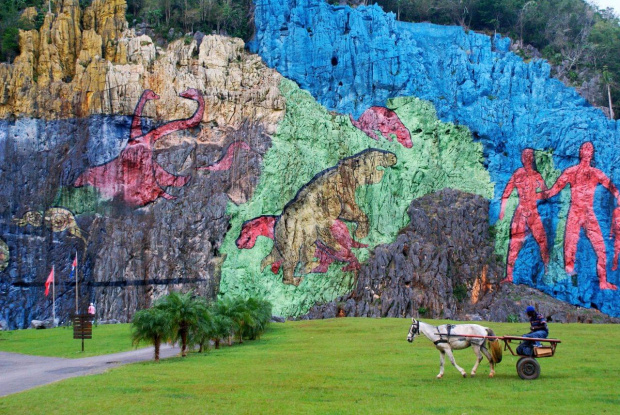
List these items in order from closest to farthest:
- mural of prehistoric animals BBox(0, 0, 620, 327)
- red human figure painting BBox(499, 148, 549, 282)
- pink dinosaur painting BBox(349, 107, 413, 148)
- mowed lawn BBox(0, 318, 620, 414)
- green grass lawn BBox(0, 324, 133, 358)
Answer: mowed lawn BBox(0, 318, 620, 414) → green grass lawn BBox(0, 324, 133, 358) → mural of prehistoric animals BBox(0, 0, 620, 327) → red human figure painting BBox(499, 148, 549, 282) → pink dinosaur painting BBox(349, 107, 413, 148)

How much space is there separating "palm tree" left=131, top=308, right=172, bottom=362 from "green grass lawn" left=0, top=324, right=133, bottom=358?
4670 mm

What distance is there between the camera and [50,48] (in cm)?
4719

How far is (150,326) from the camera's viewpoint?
21.1 meters

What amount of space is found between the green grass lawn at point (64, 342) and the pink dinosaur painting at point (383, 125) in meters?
21.6

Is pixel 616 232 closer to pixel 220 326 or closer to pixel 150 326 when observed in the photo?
pixel 220 326

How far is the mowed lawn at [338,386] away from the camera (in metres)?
12.2

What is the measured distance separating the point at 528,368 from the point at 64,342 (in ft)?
70.5

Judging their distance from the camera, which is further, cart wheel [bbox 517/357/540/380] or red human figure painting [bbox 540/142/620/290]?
red human figure painting [bbox 540/142/620/290]

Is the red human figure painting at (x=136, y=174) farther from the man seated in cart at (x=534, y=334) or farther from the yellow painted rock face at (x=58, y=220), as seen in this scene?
the man seated in cart at (x=534, y=334)

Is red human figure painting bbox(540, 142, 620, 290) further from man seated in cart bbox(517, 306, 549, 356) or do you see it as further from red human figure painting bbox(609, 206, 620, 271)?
man seated in cart bbox(517, 306, 549, 356)

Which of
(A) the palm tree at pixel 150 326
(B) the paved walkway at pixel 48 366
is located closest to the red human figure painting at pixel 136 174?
(B) the paved walkway at pixel 48 366

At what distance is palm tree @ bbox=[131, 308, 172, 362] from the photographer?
2112cm

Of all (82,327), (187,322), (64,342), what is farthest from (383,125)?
(187,322)

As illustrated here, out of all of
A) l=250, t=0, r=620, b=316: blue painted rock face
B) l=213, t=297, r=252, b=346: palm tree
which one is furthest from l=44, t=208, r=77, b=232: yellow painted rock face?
l=213, t=297, r=252, b=346: palm tree
